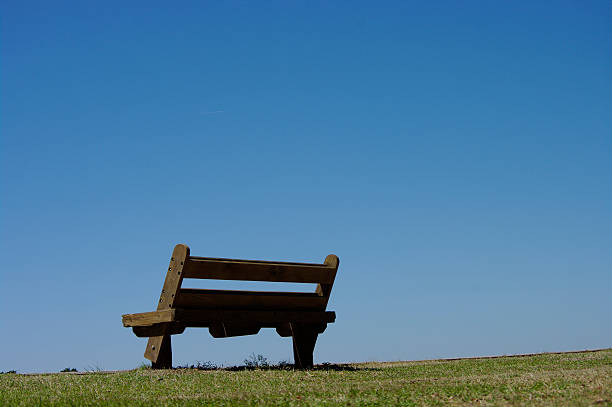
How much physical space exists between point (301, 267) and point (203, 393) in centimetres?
478

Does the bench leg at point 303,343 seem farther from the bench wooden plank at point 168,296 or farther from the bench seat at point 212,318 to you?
the bench wooden plank at point 168,296

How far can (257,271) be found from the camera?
41.8ft

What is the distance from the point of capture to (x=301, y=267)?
43.7ft

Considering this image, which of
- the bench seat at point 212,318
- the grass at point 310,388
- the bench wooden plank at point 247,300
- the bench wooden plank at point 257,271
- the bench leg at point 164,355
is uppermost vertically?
the bench wooden plank at point 257,271

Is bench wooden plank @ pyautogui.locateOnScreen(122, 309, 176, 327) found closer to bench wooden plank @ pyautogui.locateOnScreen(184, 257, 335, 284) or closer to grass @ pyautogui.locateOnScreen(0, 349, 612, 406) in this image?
bench wooden plank @ pyautogui.locateOnScreen(184, 257, 335, 284)

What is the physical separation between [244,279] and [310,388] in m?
3.89

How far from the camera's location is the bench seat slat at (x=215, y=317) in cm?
1180

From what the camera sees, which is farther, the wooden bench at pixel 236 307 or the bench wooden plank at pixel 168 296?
the wooden bench at pixel 236 307

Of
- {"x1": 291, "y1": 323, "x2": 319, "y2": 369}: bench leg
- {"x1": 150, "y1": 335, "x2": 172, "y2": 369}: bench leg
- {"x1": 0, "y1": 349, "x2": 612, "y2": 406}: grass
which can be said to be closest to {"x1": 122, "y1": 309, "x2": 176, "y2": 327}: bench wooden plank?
{"x1": 150, "y1": 335, "x2": 172, "y2": 369}: bench leg

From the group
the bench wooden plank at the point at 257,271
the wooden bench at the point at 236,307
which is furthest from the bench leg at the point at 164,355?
the bench wooden plank at the point at 257,271

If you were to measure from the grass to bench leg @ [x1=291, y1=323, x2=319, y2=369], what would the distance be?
4.08 ft

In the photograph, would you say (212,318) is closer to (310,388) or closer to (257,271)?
(257,271)

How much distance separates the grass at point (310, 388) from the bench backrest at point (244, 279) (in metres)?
1.26

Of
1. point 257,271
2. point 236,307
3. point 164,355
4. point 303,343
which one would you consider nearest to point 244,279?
point 257,271
